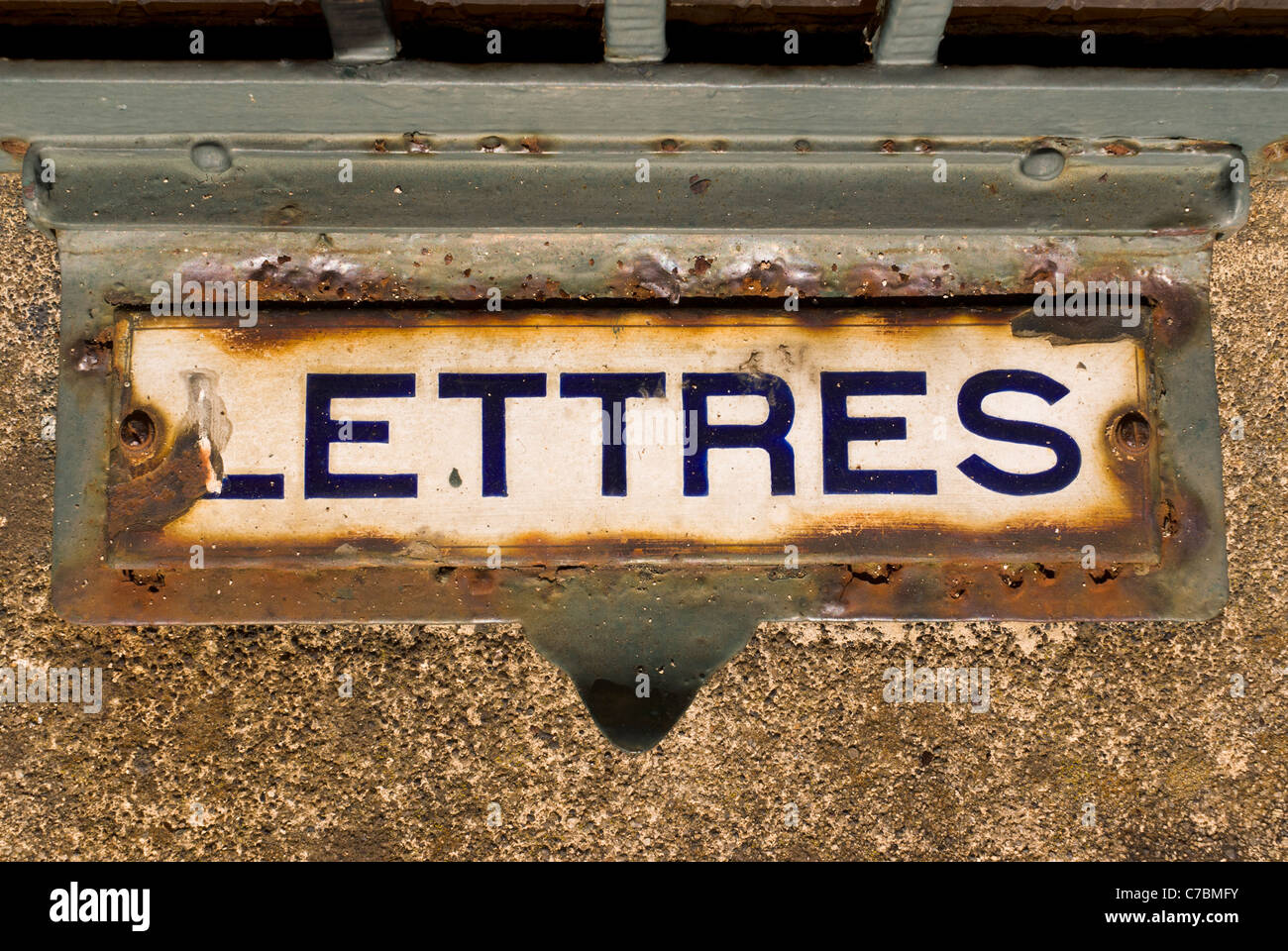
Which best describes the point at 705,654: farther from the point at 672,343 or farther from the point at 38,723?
the point at 38,723

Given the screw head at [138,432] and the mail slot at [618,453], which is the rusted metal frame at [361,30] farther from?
the screw head at [138,432]

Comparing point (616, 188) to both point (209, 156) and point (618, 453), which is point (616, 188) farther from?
point (209, 156)

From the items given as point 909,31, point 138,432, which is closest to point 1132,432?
point 909,31

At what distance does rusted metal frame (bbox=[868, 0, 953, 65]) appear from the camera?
2053mm

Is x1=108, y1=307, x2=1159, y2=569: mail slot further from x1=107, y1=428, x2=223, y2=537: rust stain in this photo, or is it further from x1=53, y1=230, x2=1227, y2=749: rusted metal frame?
x1=53, y1=230, x2=1227, y2=749: rusted metal frame

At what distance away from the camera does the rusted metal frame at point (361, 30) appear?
6.77 ft

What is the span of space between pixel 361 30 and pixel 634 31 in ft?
2.27

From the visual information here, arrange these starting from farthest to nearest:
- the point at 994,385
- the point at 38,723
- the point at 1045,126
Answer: the point at 38,723, the point at 994,385, the point at 1045,126

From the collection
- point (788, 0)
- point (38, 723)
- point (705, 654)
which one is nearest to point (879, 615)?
point (705, 654)

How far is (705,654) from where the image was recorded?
2.74 metres

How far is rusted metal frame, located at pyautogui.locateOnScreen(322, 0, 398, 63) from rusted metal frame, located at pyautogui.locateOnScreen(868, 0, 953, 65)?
49.3 inches

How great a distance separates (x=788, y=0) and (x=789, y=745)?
2.36 metres

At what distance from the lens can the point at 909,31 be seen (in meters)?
2.12

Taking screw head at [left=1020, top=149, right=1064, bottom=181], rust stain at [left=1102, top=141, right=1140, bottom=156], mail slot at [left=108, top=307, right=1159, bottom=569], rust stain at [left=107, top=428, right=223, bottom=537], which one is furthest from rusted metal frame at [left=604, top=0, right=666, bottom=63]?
rust stain at [left=107, top=428, right=223, bottom=537]
